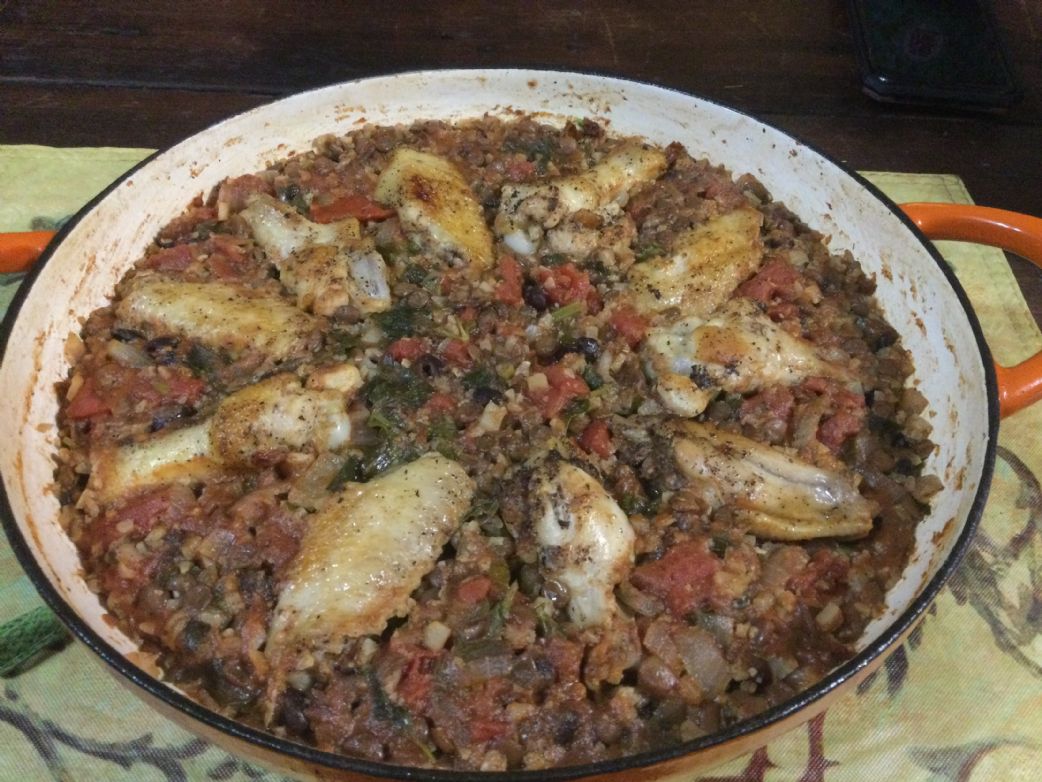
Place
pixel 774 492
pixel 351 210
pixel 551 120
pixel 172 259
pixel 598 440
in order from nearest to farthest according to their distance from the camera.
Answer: pixel 774 492 → pixel 598 440 → pixel 172 259 → pixel 351 210 → pixel 551 120

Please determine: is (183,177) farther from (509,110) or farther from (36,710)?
(36,710)

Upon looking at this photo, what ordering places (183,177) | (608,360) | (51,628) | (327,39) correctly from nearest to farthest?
(51,628) < (608,360) < (183,177) < (327,39)

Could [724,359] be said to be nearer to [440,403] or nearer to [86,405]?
[440,403]

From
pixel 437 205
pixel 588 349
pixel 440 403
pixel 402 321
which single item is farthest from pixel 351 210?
pixel 588 349

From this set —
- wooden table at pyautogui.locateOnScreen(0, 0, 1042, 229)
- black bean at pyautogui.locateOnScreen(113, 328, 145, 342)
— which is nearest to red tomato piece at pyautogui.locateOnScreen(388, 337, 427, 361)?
black bean at pyautogui.locateOnScreen(113, 328, 145, 342)

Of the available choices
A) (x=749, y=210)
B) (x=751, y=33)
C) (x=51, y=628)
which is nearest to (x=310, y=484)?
(x=51, y=628)

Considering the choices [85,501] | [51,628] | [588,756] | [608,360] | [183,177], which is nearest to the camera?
[588,756]
